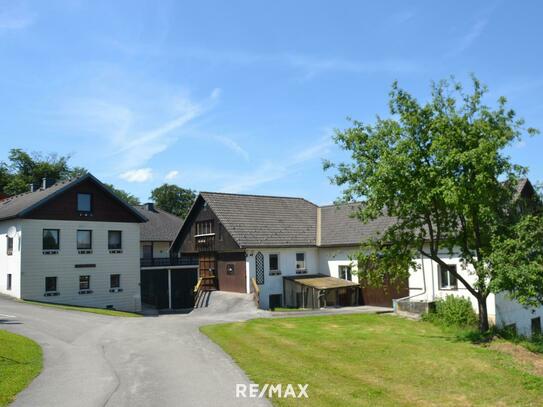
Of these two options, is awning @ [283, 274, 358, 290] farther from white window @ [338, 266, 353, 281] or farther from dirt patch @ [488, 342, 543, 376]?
dirt patch @ [488, 342, 543, 376]

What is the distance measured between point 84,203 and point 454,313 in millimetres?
25358

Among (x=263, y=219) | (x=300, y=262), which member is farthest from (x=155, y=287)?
(x=300, y=262)

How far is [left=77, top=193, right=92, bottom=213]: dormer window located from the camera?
118ft

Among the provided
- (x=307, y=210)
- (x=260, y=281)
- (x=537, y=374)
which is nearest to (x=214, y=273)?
(x=260, y=281)

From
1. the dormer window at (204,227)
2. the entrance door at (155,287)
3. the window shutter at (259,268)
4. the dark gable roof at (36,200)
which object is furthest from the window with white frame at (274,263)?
the entrance door at (155,287)

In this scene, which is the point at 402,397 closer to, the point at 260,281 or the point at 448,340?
the point at 448,340

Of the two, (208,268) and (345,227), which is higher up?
(345,227)

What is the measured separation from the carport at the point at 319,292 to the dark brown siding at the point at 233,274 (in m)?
2.95

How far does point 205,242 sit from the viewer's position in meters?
37.8

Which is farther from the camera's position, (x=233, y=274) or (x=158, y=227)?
(x=158, y=227)

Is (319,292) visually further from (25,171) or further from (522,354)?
(25,171)

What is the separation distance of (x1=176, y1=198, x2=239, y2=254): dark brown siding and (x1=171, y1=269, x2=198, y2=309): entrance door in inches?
76.6

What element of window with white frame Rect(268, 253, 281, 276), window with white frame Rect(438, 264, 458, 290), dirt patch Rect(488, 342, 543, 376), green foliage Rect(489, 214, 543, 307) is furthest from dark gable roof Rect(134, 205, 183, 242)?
green foliage Rect(489, 214, 543, 307)

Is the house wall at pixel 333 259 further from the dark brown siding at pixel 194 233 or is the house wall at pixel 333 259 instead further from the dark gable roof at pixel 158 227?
the dark gable roof at pixel 158 227
